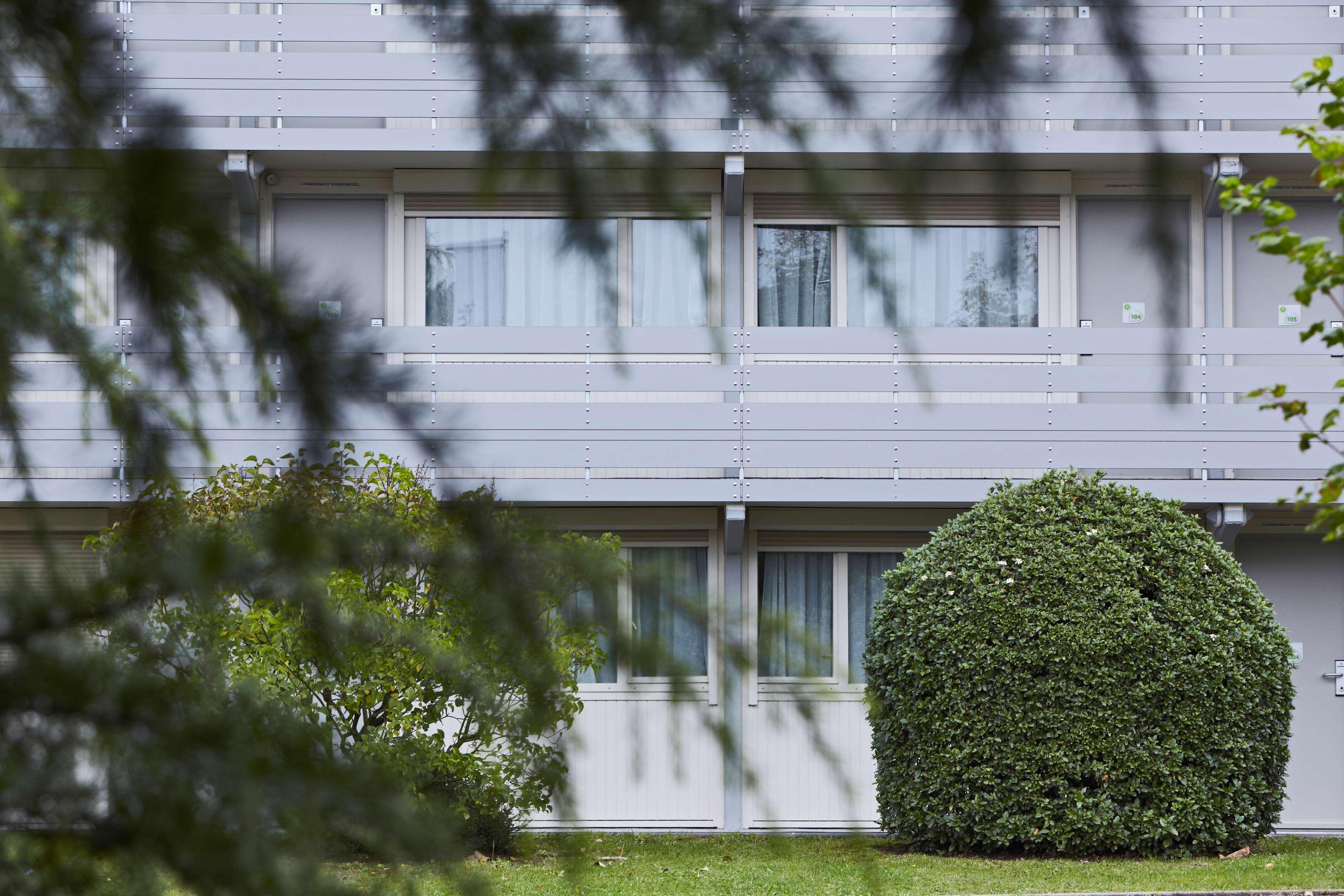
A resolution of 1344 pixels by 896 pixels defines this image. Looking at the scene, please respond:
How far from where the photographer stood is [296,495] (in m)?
1.37

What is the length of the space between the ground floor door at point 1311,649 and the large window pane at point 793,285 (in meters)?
4.45

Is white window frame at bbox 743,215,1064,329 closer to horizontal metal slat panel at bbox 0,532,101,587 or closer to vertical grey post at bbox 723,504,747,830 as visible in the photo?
vertical grey post at bbox 723,504,747,830

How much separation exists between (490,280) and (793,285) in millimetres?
2842

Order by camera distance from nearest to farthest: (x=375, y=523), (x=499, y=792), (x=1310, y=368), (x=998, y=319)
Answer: (x=375, y=523), (x=499, y=792), (x=1310, y=368), (x=998, y=319)

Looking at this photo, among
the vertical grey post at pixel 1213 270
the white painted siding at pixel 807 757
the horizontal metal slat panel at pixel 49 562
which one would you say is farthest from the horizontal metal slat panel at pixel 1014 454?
the horizontal metal slat panel at pixel 49 562

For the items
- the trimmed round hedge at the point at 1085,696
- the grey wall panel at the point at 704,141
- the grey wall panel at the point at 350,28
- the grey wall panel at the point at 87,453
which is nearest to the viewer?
the grey wall panel at the point at 87,453

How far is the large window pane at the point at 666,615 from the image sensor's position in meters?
1.28

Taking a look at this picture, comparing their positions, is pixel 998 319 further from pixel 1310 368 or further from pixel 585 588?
pixel 585 588

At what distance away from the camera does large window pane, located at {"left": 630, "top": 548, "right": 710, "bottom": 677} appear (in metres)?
1.28

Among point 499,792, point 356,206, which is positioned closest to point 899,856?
point 499,792

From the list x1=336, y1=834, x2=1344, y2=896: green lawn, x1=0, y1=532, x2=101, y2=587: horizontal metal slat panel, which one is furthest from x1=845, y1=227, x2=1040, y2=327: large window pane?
x1=0, y1=532, x2=101, y2=587: horizontal metal slat panel

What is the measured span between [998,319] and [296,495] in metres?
11.0

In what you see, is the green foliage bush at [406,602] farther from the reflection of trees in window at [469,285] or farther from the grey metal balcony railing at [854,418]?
the reflection of trees in window at [469,285]

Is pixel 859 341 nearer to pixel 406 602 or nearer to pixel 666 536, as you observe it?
pixel 666 536
